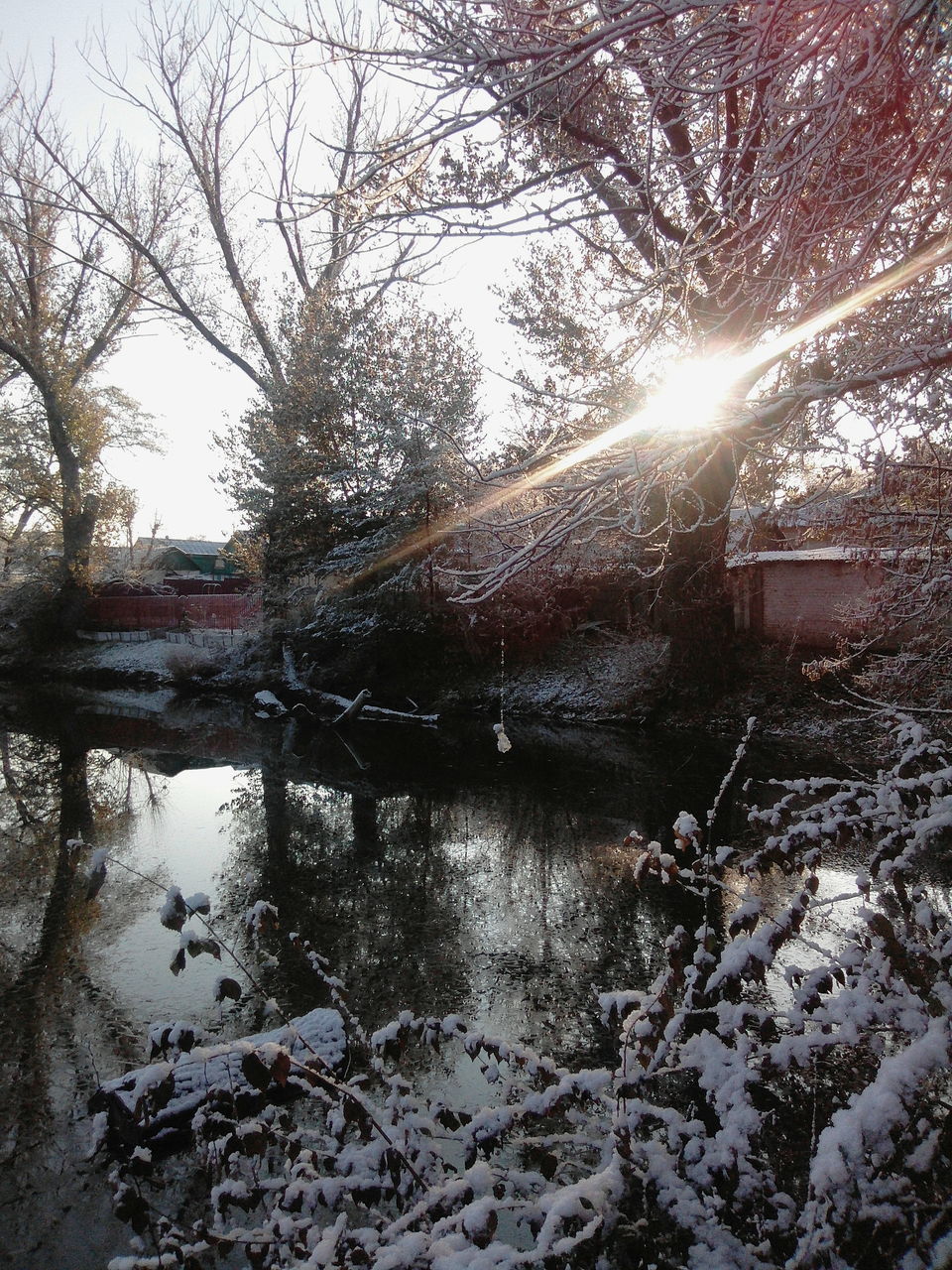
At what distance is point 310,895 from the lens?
6684mm

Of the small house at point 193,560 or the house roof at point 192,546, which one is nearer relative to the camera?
the small house at point 193,560

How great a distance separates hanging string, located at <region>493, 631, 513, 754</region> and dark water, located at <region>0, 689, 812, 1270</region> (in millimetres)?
258

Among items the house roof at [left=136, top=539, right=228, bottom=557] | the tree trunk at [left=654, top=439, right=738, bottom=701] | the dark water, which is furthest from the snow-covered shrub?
the house roof at [left=136, top=539, right=228, bottom=557]

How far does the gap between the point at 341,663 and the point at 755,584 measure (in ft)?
27.6

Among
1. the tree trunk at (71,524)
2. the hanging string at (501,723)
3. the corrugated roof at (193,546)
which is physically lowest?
the hanging string at (501,723)

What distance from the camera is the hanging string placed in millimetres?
12609

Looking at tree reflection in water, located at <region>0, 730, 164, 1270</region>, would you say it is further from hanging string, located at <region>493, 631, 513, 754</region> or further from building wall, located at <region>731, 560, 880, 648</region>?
building wall, located at <region>731, 560, 880, 648</region>

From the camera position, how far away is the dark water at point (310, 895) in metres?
4.21

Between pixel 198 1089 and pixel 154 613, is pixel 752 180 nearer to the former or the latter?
pixel 198 1089

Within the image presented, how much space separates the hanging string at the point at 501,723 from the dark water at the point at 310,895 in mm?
258

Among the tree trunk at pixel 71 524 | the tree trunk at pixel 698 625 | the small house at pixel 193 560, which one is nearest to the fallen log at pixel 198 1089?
the tree trunk at pixel 698 625

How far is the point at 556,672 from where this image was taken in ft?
51.7

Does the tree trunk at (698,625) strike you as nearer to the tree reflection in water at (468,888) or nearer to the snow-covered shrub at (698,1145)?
the tree reflection in water at (468,888)

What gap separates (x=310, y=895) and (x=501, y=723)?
8.02 meters
